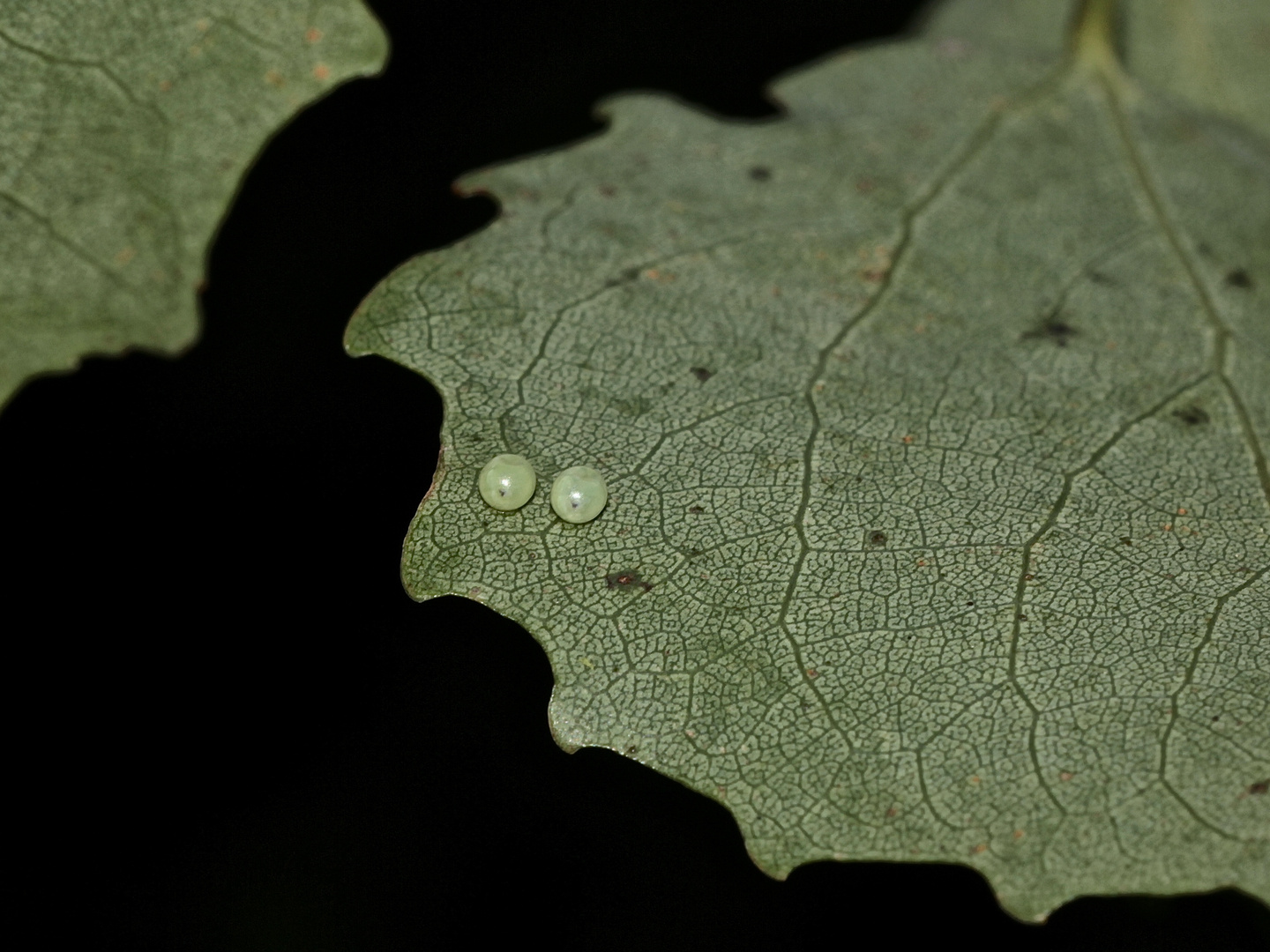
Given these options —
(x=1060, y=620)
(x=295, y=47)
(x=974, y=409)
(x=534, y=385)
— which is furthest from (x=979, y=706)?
(x=295, y=47)

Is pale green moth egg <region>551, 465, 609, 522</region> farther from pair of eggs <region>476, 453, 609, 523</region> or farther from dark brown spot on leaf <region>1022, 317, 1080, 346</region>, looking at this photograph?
dark brown spot on leaf <region>1022, 317, 1080, 346</region>

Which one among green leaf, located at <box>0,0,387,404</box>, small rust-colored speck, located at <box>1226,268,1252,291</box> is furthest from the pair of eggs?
small rust-colored speck, located at <box>1226,268,1252,291</box>

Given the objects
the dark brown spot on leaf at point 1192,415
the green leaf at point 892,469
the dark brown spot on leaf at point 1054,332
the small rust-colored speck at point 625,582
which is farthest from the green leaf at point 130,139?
the dark brown spot on leaf at point 1192,415

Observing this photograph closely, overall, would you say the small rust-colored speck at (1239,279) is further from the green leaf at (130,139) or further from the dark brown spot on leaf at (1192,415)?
the green leaf at (130,139)

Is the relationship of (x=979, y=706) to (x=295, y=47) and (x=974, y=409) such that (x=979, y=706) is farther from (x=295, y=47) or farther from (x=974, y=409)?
(x=295, y=47)

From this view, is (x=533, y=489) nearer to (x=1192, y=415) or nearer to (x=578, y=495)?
(x=578, y=495)

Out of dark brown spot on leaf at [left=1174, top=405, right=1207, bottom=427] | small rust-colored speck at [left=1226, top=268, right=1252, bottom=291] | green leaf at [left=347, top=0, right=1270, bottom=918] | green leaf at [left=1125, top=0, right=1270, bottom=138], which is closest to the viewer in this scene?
green leaf at [left=347, top=0, right=1270, bottom=918]

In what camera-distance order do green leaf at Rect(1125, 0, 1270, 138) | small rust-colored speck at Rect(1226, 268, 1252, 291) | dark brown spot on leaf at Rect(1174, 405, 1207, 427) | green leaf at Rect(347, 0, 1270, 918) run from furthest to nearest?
green leaf at Rect(1125, 0, 1270, 138)
small rust-colored speck at Rect(1226, 268, 1252, 291)
dark brown spot on leaf at Rect(1174, 405, 1207, 427)
green leaf at Rect(347, 0, 1270, 918)
